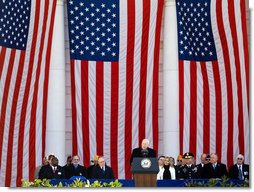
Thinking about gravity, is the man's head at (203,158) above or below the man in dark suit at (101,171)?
above

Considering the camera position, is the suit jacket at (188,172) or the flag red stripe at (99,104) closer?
the suit jacket at (188,172)

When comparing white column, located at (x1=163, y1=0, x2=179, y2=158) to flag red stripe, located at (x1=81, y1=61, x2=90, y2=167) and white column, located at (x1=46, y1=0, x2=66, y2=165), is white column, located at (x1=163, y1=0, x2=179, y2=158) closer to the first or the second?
flag red stripe, located at (x1=81, y1=61, x2=90, y2=167)

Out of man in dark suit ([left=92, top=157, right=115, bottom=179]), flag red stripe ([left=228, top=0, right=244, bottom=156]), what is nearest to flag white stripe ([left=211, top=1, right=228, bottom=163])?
flag red stripe ([left=228, top=0, right=244, bottom=156])

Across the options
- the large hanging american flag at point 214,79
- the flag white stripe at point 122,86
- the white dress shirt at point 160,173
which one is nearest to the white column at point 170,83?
the large hanging american flag at point 214,79

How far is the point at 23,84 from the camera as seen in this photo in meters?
28.7

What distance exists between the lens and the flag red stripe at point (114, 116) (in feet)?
97.6

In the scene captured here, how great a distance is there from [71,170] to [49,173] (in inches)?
58.6

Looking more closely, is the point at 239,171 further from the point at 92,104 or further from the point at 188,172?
the point at 92,104

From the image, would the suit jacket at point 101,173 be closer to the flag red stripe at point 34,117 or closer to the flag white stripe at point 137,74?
the flag red stripe at point 34,117

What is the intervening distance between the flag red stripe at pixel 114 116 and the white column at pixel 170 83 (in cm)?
150

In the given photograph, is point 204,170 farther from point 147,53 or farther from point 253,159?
point 253,159

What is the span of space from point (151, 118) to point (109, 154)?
1583 millimetres

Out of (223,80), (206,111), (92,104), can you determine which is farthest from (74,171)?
(223,80)

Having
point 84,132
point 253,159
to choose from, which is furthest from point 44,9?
point 253,159
